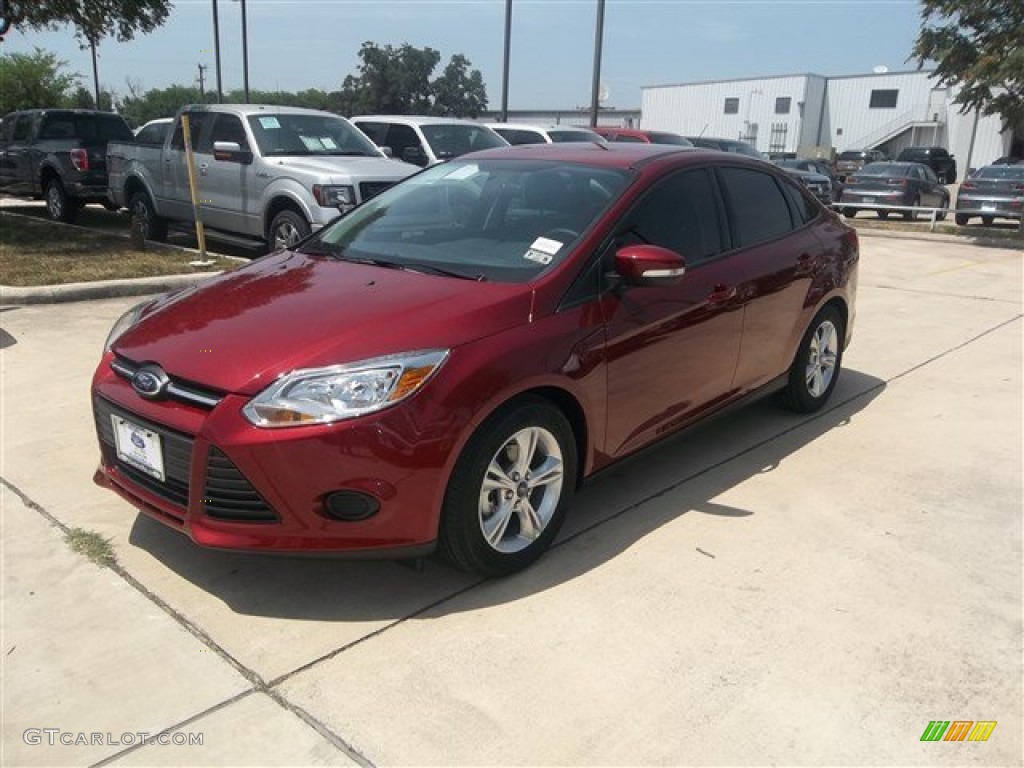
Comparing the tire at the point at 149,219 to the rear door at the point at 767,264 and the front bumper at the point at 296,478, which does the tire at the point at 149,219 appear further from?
the front bumper at the point at 296,478

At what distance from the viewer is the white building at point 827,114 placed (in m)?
53.1

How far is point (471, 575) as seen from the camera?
3277 mm

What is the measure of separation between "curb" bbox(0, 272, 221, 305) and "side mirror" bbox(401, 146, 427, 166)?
4009 mm

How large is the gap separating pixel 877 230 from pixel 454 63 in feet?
234

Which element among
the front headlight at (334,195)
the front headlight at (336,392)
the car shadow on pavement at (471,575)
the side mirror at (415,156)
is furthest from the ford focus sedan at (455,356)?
the side mirror at (415,156)

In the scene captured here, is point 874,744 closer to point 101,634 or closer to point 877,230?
point 101,634

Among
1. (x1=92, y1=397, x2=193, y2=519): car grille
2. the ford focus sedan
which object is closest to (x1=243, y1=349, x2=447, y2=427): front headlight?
the ford focus sedan

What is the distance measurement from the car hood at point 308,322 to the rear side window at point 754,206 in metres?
1.71

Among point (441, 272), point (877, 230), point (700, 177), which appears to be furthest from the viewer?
point (877, 230)

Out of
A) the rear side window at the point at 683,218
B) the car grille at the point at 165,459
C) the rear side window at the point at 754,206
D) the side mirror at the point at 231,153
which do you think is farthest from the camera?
the side mirror at the point at 231,153

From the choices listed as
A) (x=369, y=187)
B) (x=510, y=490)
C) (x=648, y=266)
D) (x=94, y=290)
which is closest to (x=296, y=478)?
(x=510, y=490)

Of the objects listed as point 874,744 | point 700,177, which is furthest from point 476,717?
point 700,177

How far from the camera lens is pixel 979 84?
15.6 metres

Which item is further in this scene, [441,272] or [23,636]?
[441,272]
